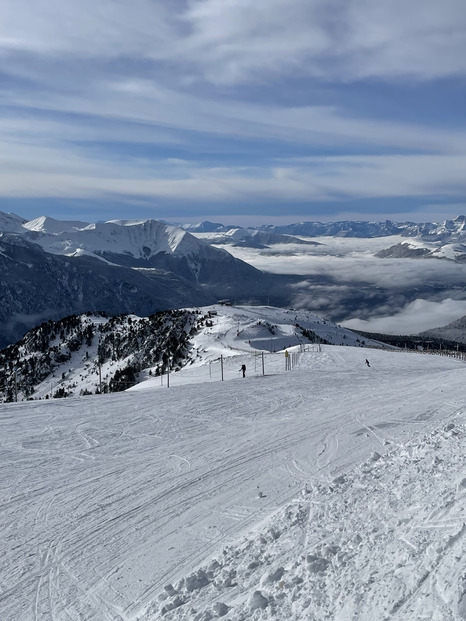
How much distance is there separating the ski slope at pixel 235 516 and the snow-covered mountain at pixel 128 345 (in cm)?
5494

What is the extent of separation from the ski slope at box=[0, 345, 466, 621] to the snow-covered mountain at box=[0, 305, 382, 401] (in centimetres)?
5494

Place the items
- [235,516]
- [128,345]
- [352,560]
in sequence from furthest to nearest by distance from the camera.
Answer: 1. [128,345]
2. [235,516]
3. [352,560]

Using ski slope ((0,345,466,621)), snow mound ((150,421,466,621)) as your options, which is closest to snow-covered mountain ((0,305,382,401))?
ski slope ((0,345,466,621))

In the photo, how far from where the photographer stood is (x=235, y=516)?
11.3 meters

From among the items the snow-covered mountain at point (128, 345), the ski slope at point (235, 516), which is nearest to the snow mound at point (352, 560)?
the ski slope at point (235, 516)

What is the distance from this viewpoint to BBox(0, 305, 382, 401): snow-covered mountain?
3349 inches

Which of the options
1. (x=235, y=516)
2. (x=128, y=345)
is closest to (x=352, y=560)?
(x=235, y=516)

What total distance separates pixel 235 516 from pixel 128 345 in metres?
104

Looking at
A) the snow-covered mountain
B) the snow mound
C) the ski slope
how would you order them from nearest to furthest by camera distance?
the snow mound
the ski slope
the snow-covered mountain

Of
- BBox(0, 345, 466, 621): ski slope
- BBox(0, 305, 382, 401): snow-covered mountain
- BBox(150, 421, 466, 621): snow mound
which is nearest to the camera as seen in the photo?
BBox(150, 421, 466, 621): snow mound

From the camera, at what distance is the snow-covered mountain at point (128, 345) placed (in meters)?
85.1

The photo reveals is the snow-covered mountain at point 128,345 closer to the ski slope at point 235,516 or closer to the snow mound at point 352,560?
the ski slope at point 235,516

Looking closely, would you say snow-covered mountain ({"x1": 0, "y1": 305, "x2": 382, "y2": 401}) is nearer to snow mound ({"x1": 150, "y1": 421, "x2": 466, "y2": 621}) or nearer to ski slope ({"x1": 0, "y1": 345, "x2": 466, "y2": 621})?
ski slope ({"x1": 0, "y1": 345, "x2": 466, "y2": 621})

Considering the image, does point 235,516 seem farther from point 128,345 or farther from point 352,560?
point 128,345
